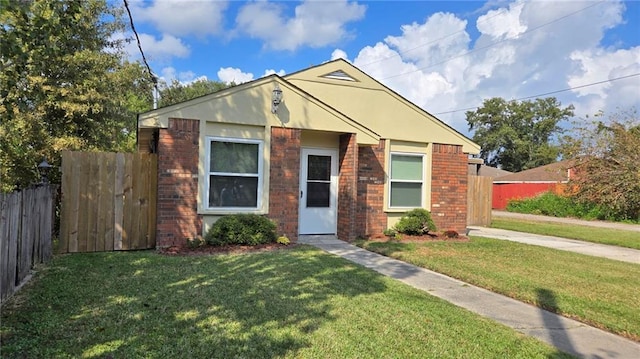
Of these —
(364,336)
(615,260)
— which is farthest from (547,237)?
(364,336)

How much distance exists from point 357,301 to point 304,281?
1.08 meters

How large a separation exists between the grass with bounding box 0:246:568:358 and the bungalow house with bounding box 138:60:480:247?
2.54m

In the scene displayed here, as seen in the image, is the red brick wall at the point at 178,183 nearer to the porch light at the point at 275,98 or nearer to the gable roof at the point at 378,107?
the porch light at the point at 275,98

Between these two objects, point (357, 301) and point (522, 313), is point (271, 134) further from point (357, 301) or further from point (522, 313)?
point (522, 313)


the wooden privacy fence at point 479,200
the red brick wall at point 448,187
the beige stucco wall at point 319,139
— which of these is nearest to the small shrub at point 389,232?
the red brick wall at point 448,187

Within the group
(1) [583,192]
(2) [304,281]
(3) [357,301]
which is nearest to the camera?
(3) [357,301]

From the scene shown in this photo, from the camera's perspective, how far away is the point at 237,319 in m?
4.24

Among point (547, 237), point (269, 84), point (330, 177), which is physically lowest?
point (547, 237)

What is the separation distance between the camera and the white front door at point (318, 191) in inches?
406

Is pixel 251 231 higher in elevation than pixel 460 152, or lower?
lower

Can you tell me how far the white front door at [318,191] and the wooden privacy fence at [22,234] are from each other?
529 cm

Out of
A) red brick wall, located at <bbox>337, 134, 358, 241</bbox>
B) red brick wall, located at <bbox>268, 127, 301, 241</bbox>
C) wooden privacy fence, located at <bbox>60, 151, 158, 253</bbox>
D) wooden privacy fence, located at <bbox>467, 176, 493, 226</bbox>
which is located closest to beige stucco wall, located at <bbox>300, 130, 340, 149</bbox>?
red brick wall, located at <bbox>337, 134, 358, 241</bbox>

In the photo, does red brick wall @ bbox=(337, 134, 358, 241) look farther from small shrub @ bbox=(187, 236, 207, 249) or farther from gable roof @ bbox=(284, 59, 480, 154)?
small shrub @ bbox=(187, 236, 207, 249)

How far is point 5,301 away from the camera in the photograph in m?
4.39
